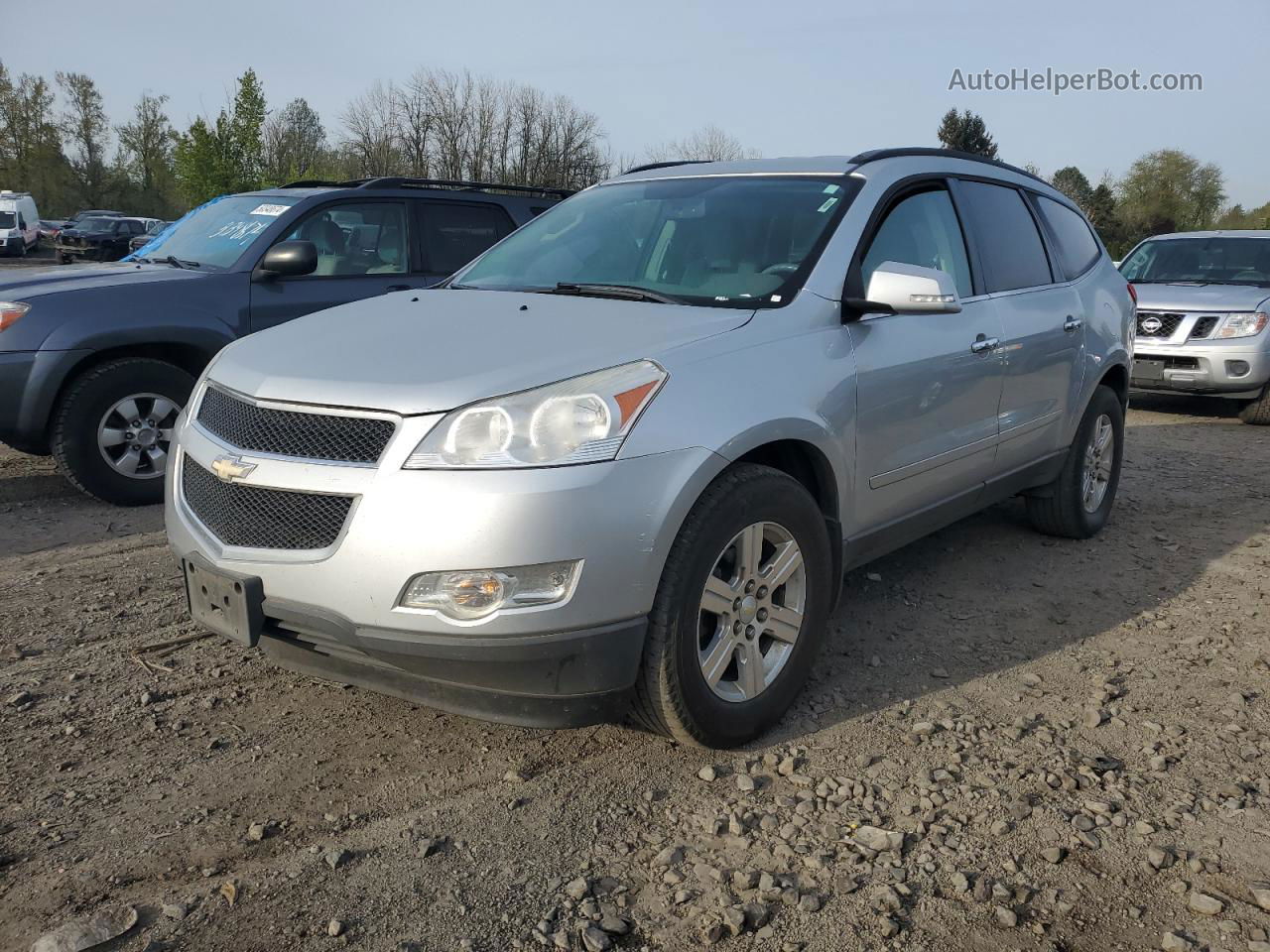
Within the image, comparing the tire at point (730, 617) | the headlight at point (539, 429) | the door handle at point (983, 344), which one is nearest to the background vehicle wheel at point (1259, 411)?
the door handle at point (983, 344)

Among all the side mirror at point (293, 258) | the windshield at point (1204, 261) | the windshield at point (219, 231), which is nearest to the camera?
the side mirror at point (293, 258)

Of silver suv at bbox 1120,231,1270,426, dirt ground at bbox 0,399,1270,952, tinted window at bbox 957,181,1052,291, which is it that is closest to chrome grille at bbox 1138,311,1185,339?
silver suv at bbox 1120,231,1270,426

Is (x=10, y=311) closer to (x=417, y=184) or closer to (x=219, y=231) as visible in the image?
(x=219, y=231)

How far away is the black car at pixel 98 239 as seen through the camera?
105 ft

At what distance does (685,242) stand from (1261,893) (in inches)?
103

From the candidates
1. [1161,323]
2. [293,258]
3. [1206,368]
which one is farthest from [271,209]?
[1206,368]

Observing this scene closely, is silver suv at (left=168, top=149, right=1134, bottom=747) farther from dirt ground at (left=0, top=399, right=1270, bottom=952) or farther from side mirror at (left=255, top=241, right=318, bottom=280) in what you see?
side mirror at (left=255, top=241, right=318, bottom=280)

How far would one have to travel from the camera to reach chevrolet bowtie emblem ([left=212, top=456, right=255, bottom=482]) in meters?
2.79

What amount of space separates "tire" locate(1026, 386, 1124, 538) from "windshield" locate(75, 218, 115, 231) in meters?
36.2

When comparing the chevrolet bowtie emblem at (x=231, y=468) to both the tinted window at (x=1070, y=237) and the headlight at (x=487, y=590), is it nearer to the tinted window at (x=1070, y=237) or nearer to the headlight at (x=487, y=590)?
the headlight at (x=487, y=590)

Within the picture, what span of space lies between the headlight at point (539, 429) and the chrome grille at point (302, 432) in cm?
15

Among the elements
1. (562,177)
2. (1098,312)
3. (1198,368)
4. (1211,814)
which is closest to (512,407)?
(1211,814)

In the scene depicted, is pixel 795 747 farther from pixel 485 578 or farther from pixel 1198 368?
pixel 1198 368

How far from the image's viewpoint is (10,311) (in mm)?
5355
